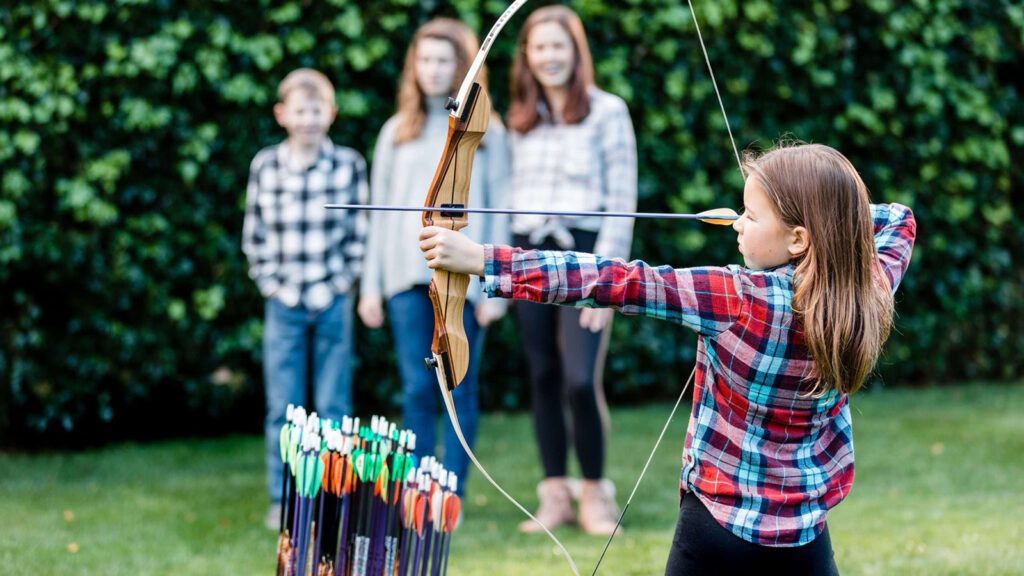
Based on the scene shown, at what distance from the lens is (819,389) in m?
2.12

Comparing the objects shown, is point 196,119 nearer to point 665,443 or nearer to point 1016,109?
point 665,443

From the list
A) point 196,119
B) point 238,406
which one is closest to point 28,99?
point 196,119

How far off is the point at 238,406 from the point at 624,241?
8.80ft

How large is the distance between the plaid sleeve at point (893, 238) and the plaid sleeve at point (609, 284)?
0.49 m

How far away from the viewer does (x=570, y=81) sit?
3.99 m

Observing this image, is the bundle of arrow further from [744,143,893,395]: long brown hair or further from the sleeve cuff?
[744,143,893,395]: long brown hair

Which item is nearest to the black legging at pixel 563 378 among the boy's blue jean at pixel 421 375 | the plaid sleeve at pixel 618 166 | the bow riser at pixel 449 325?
the plaid sleeve at pixel 618 166

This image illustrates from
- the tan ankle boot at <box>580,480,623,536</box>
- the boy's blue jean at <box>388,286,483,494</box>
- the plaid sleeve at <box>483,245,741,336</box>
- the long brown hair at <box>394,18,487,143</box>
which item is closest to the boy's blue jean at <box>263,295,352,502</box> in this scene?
the boy's blue jean at <box>388,286,483,494</box>

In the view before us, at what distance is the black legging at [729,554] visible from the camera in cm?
216

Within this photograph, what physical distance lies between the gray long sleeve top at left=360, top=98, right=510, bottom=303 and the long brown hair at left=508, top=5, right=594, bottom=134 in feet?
0.44

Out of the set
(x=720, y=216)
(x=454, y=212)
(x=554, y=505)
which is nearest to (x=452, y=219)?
(x=454, y=212)

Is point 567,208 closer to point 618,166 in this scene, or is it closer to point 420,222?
point 618,166

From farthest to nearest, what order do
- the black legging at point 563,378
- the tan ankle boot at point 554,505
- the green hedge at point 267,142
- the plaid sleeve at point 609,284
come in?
the green hedge at point 267,142
the tan ankle boot at point 554,505
the black legging at point 563,378
the plaid sleeve at point 609,284

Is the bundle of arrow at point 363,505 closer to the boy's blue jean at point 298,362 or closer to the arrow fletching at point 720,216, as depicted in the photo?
the arrow fletching at point 720,216
